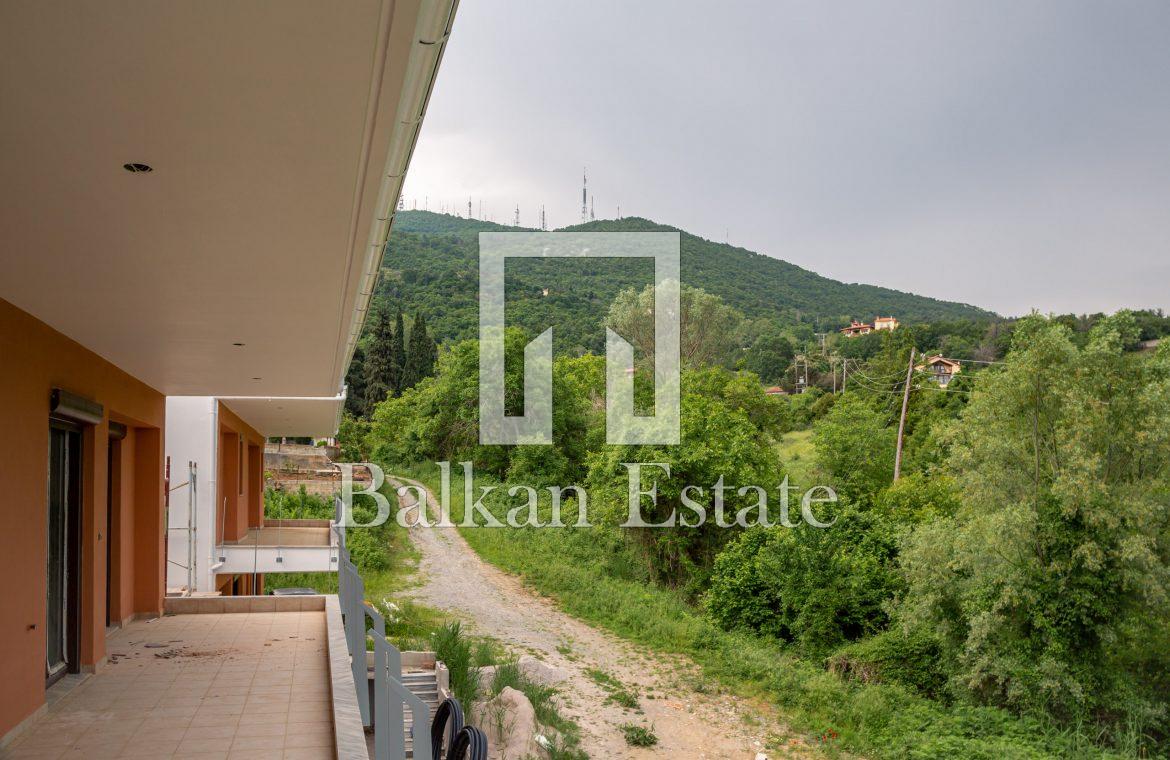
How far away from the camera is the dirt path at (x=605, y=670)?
11.7 metres

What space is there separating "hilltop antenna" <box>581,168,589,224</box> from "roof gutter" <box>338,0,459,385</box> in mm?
51401

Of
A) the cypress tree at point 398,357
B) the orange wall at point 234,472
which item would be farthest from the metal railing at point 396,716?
the cypress tree at point 398,357

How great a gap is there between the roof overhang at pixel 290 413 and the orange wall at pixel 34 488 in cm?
335

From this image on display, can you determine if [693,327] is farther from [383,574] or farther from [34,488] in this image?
[34,488]

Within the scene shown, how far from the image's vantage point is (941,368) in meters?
32.9

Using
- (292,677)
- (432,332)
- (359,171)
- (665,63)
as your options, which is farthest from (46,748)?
(665,63)

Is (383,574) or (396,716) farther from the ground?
(396,716)

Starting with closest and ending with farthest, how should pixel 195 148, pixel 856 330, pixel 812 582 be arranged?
pixel 195 148, pixel 812 582, pixel 856 330

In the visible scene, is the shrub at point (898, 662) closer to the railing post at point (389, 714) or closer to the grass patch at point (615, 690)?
the grass patch at point (615, 690)

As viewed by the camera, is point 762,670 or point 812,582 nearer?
point 762,670

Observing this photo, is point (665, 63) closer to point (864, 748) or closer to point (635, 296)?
point (635, 296)

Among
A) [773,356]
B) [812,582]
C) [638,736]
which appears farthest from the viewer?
[773,356]

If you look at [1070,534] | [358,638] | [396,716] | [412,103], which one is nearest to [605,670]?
[1070,534]

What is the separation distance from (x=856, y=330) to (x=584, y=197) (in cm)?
1914
